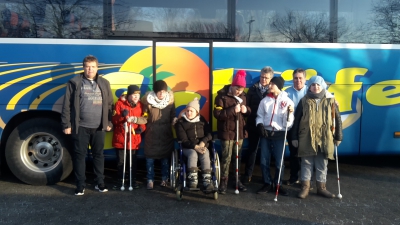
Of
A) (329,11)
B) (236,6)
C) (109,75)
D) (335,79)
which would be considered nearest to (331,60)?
(335,79)

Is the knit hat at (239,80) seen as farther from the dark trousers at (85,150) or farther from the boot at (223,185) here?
the dark trousers at (85,150)

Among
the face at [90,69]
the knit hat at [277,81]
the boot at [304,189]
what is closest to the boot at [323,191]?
the boot at [304,189]

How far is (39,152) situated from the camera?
6367 millimetres

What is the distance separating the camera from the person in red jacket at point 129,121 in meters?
5.96

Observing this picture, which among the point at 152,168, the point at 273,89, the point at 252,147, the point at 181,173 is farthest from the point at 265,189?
the point at 152,168

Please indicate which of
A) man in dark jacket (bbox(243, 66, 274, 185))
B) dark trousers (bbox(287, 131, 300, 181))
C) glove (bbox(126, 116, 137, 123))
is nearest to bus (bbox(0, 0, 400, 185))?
man in dark jacket (bbox(243, 66, 274, 185))

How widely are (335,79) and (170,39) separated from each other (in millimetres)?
2789

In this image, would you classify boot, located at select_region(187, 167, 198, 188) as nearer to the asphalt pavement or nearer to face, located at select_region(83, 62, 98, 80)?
the asphalt pavement

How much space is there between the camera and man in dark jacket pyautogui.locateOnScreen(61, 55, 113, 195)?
568 cm

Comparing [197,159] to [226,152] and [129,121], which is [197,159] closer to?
[226,152]

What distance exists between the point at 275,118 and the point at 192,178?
1.51m

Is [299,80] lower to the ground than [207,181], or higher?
higher

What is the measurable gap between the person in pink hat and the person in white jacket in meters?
0.27

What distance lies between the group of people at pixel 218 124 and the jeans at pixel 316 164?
0.05 ft
